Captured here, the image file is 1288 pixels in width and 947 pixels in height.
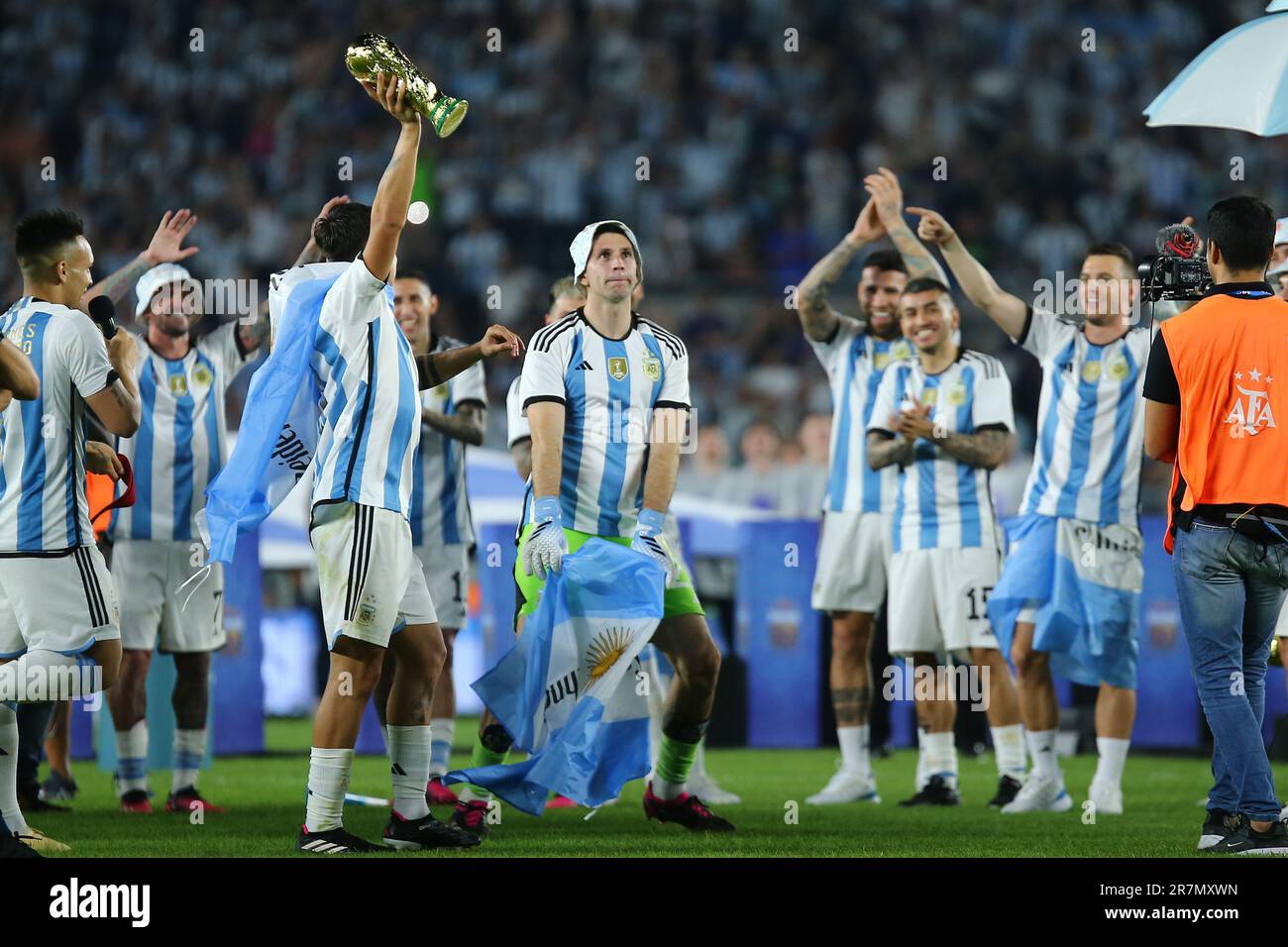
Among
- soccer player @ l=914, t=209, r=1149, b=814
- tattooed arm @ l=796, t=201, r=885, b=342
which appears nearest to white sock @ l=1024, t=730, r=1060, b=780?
soccer player @ l=914, t=209, r=1149, b=814

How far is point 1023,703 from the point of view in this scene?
7965mm

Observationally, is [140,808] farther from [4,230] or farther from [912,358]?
[4,230]

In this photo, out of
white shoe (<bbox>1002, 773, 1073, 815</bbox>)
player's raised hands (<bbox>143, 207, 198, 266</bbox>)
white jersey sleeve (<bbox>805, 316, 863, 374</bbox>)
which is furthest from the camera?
white jersey sleeve (<bbox>805, 316, 863, 374</bbox>)

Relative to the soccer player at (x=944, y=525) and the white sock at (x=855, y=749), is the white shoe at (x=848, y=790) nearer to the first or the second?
the white sock at (x=855, y=749)

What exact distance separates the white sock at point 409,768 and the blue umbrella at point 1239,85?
148 inches

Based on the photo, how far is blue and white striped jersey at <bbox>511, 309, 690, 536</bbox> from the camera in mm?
6668

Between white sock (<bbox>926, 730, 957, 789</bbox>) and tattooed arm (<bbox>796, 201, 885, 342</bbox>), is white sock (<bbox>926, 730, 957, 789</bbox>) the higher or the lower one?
the lower one

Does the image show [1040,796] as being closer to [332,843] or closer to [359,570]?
[332,843]

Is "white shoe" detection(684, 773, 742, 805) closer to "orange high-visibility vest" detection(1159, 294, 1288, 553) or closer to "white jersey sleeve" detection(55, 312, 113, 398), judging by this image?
"orange high-visibility vest" detection(1159, 294, 1288, 553)

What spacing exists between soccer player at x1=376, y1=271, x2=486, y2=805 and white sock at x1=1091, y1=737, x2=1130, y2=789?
319 centimetres

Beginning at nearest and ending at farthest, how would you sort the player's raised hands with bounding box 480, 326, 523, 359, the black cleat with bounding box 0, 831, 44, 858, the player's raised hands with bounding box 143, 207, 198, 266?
the black cleat with bounding box 0, 831, 44, 858, the player's raised hands with bounding box 480, 326, 523, 359, the player's raised hands with bounding box 143, 207, 198, 266

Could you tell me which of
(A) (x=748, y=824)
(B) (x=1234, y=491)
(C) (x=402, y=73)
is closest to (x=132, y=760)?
(A) (x=748, y=824)

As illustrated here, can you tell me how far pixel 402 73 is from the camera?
18.0 ft

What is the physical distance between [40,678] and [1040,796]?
4482mm
